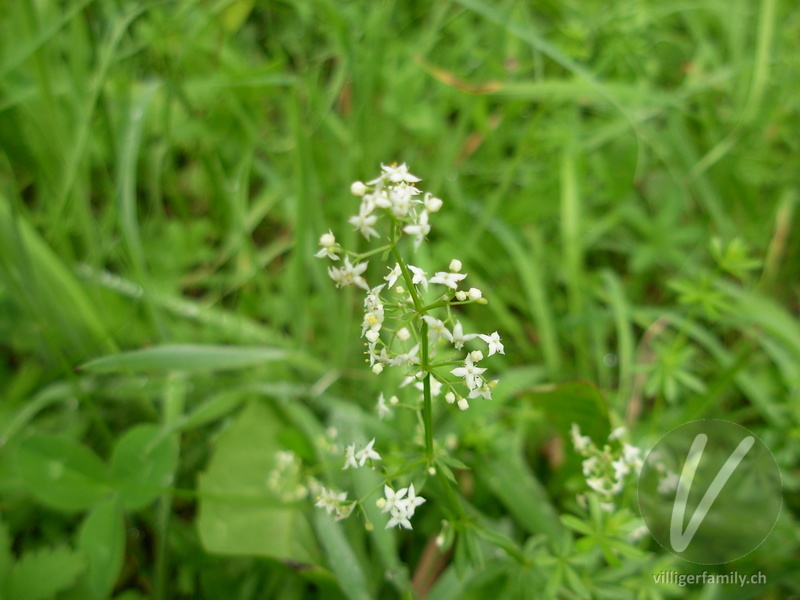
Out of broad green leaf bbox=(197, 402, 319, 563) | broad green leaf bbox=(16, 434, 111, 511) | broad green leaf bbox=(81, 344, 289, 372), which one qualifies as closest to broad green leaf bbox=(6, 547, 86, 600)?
broad green leaf bbox=(16, 434, 111, 511)

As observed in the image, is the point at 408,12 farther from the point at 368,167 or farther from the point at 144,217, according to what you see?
the point at 144,217

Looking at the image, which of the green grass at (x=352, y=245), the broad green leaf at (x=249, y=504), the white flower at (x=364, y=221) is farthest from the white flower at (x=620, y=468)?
the broad green leaf at (x=249, y=504)

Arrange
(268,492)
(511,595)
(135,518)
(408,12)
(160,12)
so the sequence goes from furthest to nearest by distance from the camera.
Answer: (408,12), (160,12), (135,518), (268,492), (511,595)

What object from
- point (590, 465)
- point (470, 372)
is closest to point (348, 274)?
point (470, 372)

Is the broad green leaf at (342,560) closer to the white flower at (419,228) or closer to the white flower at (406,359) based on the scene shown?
the white flower at (406,359)

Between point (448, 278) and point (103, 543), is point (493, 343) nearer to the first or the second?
point (448, 278)

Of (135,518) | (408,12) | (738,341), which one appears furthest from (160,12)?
(738,341)
